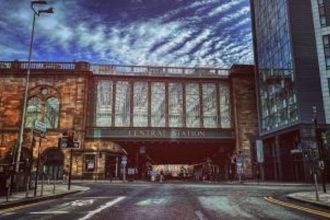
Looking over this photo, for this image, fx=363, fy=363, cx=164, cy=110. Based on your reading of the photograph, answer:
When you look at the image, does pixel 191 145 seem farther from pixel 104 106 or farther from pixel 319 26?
pixel 319 26

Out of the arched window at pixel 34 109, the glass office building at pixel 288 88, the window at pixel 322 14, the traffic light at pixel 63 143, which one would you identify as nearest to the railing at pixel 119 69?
the arched window at pixel 34 109

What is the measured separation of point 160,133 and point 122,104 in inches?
264

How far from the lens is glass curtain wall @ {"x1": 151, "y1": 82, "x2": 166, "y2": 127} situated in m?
50.5

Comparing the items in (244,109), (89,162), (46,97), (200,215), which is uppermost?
(46,97)

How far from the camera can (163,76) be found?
51688 millimetres

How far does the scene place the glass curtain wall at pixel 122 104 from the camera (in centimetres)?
5006

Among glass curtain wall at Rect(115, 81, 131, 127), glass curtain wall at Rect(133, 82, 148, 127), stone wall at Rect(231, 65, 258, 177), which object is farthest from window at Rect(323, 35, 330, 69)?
glass curtain wall at Rect(115, 81, 131, 127)

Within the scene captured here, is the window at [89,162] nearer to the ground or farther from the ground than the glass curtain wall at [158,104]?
nearer to the ground

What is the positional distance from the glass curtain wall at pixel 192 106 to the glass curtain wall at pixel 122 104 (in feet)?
27.5

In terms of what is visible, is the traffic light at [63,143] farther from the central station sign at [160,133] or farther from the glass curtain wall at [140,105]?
the glass curtain wall at [140,105]

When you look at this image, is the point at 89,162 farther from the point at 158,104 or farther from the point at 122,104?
the point at 158,104

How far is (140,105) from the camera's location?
5084cm

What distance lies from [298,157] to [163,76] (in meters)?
22.0

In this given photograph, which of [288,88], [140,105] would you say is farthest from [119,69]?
[288,88]
